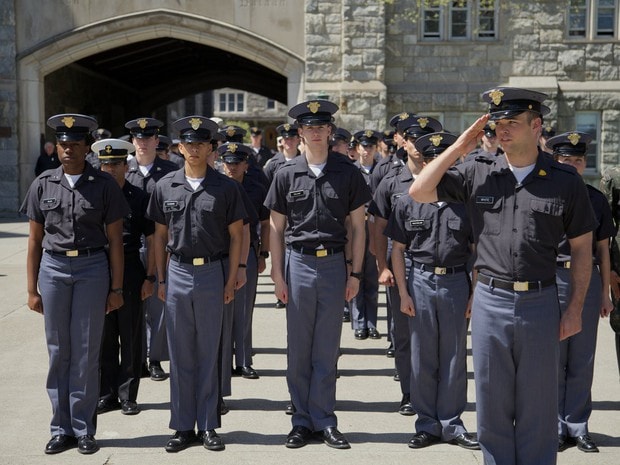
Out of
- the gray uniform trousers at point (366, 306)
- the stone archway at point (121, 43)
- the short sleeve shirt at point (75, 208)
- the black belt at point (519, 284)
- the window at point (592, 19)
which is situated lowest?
the gray uniform trousers at point (366, 306)

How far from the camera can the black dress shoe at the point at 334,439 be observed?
5984mm

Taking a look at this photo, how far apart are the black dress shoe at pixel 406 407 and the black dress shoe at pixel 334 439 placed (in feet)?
2.86

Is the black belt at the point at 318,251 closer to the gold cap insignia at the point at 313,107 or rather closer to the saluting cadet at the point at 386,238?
the saluting cadet at the point at 386,238

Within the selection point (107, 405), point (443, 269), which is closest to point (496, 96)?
point (443, 269)

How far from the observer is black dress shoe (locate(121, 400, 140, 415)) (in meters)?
6.79

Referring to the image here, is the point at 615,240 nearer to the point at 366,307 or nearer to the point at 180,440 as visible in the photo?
the point at 180,440

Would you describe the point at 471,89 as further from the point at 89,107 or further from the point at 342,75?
the point at 89,107

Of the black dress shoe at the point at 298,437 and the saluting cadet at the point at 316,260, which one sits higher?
the saluting cadet at the point at 316,260

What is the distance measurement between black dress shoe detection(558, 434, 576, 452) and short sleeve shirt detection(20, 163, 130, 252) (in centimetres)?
338

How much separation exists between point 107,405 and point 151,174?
2127 millimetres

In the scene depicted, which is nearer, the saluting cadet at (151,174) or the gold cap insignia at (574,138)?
the gold cap insignia at (574,138)

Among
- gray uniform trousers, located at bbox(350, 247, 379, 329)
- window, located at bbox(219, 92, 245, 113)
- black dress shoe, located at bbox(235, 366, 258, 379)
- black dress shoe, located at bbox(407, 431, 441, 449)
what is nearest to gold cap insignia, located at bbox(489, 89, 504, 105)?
black dress shoe, located at bbox(407, 431, 441, 449)

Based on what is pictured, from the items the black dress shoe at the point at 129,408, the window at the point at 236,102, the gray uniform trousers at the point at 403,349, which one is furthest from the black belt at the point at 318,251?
the window at the point at 236,102

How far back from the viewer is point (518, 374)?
4613 mm
